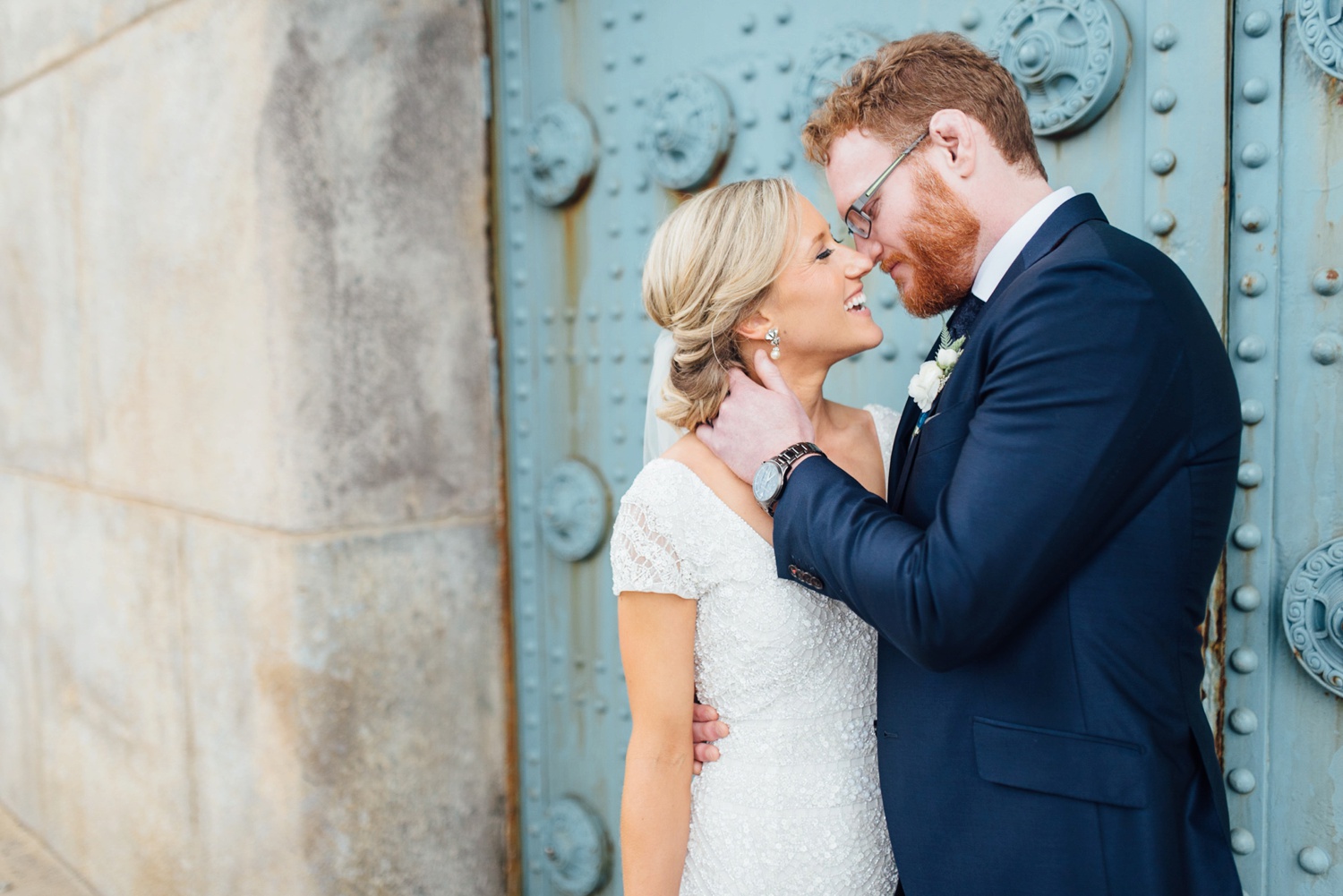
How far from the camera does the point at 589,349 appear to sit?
9.46ft

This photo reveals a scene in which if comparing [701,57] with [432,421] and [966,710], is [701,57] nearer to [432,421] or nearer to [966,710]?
[432,421]

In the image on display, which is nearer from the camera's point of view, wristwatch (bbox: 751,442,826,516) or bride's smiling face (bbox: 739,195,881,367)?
wristwatch (bbox: 751,442,826,516)

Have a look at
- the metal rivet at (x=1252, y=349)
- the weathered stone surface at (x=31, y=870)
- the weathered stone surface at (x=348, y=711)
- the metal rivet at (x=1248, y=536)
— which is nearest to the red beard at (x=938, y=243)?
the metal rivet at (x=1252, y=349)

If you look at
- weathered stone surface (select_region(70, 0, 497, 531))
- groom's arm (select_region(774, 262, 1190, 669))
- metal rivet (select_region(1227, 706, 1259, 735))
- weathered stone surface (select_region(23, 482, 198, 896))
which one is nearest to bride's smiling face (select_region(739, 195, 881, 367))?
groom's arm (select_region(774, 262, 1190, 669))

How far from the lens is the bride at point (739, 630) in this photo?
5.47 feet

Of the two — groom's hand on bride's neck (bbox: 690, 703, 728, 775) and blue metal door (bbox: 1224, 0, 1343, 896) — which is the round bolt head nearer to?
blue metal door (bbox: 1224, 0, 1343, 896)

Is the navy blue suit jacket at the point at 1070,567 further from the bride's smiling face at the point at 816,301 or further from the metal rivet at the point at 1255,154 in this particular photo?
the metal rivet at the point at 1255,154

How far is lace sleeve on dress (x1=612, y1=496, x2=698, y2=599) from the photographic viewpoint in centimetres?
164

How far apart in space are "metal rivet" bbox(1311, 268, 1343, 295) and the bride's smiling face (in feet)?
2.46

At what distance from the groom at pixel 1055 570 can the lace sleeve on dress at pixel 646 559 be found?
0.79ft

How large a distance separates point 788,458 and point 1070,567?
43cm

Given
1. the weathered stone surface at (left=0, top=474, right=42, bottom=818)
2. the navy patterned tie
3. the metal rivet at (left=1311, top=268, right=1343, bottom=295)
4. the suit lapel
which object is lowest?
the weathered stone surface at (left=0, top=474, right=42, bottom=818)

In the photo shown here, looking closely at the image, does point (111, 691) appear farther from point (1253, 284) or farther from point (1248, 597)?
point (1253, 284)

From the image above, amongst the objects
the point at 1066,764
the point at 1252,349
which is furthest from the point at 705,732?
the point at 1252,349
